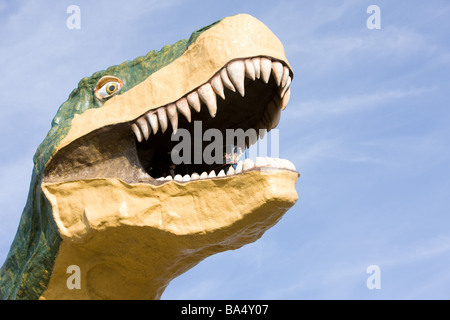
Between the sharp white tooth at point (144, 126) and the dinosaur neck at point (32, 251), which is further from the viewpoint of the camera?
the dinosaur neck at point (32, 251)

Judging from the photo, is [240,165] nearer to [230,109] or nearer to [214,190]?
[214,190]

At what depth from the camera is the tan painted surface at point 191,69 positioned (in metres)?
6.56

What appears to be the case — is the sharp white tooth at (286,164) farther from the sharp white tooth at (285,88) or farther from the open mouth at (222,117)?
the sharp white tooth at (285,88)

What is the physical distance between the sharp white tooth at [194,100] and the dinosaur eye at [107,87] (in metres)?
0.77

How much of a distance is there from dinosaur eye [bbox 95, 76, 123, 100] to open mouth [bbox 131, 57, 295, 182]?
0.46 metres

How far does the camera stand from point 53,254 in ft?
22.2

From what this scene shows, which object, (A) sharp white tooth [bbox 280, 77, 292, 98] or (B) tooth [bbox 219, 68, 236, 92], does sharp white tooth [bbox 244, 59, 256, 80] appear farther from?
(A) sharp white tooth [bbox 280, 77, 292, 98]

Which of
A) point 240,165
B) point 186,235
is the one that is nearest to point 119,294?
point 186,235

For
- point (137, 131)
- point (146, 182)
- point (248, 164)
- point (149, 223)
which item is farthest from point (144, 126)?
point (248, 164)

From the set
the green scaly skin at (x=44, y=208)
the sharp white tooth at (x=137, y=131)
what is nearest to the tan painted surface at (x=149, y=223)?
the green scaly skin at (x=44, y=208)

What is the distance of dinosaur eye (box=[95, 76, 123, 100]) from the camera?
7066mm

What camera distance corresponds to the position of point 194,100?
6.56 meters

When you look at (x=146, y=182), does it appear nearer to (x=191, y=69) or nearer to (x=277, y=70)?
(x=191, y=69)

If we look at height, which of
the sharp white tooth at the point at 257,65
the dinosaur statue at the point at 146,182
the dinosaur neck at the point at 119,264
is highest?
the sharp white tooth at the point at 257,65
